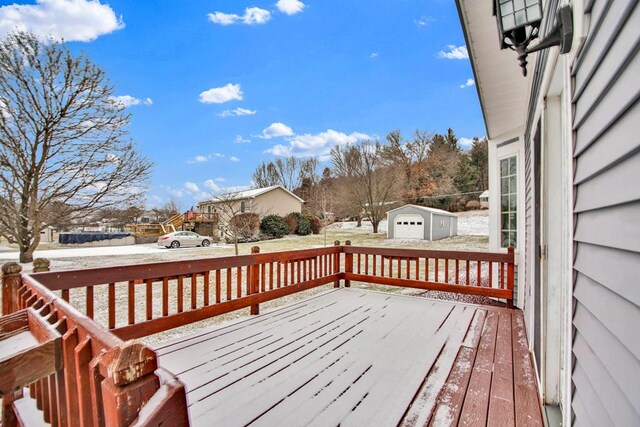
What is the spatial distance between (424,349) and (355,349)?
58 centimetres

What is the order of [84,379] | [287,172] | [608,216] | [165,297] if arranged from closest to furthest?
1. [608,216]
2. [84,379]
3. [165,297]
4. [287,172]

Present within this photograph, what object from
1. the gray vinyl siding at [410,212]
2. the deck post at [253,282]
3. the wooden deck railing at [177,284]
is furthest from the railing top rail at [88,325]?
the gray vinyl siding at [410,212]

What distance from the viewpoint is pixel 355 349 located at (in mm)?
2580

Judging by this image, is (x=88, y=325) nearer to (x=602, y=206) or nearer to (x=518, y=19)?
(x=602, y=206)

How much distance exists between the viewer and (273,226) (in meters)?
18.9

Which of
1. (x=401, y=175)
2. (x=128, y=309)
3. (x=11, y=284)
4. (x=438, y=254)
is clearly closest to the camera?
(x=11, y=284)

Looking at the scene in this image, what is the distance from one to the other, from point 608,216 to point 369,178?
19895 millimetres

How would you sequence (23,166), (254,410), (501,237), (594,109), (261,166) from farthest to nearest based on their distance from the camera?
1. (261,166)
2. (23,166)
3. (501,237)
4. (254,410)
5. (594,109)

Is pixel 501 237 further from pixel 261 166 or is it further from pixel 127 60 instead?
pixel 261 166

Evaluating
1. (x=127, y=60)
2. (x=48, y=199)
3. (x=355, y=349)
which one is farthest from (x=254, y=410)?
(x=127, y=60)

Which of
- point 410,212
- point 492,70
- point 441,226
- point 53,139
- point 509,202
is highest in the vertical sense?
point 53,139

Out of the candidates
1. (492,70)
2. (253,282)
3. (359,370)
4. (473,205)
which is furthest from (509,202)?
(473,205)

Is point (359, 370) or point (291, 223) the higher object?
point (291, 223)

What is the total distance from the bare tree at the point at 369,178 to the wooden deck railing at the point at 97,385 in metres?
18.5
